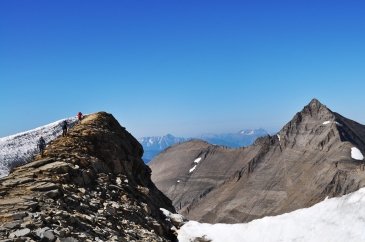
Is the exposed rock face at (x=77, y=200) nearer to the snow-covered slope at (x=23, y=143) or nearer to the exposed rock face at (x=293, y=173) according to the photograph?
the snow-covered slope at (x=23, y=143)

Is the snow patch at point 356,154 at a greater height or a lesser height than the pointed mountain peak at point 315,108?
lesser

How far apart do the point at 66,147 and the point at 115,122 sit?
16.5 m

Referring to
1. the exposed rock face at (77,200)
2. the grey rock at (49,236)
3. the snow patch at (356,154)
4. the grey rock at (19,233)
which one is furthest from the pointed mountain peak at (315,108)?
the grey rock at (19,233)

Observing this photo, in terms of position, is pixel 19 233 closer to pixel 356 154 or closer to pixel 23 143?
pixel 23 143

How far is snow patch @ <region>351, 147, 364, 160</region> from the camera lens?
145375 millimetres

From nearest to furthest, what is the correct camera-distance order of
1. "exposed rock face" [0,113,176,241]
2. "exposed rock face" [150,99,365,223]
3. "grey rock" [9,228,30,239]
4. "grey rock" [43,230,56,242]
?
"grey rock" [9,228,30,239]
"grey rock" [43,230,56,242]
"exposed rock face" [0,113,176,241]
"exposed rock face" [150,99,365,223]

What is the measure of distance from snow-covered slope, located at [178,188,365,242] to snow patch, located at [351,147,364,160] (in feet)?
422

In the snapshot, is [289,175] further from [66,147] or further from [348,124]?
[66,147]

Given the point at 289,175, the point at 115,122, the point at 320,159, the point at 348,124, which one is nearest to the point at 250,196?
the point at 289,175

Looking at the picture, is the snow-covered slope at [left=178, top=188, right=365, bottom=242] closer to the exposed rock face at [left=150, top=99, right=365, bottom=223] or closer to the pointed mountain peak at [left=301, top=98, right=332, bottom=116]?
the exposed rock face at [left=150, top=99, right=365, bottom=223]

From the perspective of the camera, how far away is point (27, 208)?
56.7 feet

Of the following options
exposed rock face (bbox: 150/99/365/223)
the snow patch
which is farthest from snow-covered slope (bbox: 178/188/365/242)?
the snow patch

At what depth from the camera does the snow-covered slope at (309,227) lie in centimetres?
2150

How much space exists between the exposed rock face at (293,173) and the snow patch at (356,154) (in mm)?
1417
